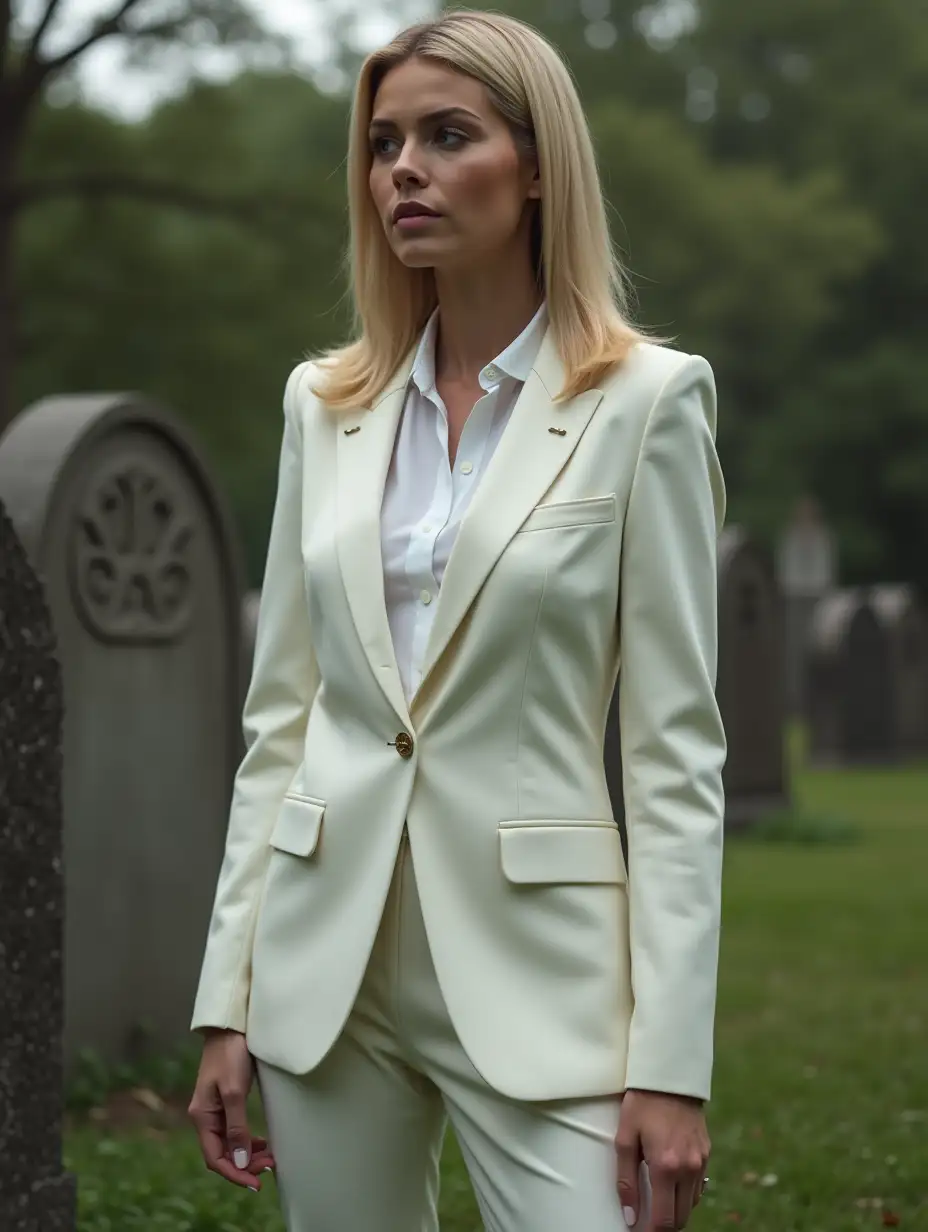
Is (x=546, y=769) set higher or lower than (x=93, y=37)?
lower

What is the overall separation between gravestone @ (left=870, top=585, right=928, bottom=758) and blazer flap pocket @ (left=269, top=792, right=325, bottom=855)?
Answer: 19.3 m

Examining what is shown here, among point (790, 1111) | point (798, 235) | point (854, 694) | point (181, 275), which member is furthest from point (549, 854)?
point (798, 235)

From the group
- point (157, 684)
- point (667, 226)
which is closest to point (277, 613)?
point (157, 684)

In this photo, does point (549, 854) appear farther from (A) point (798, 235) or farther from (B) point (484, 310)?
(A) point (798, 235)

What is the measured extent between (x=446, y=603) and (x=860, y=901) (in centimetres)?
883

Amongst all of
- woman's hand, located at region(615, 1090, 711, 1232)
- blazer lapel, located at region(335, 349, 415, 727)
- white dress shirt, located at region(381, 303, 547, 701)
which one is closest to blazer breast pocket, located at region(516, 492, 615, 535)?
white dress shirt, located at region(381, 303, 547, 701)

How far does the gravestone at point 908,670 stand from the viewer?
21734 mm

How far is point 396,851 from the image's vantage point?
260cm

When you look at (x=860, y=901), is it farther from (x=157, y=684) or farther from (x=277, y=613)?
(x=277, y=613)

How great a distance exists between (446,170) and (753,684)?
1229cm

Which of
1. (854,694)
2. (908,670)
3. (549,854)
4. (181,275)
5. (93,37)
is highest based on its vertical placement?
(93,37)

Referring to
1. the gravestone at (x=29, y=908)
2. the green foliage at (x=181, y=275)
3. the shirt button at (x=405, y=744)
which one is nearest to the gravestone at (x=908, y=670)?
the green foliage at (x=181, y=275)

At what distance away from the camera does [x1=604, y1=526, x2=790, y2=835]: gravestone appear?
1449 cm

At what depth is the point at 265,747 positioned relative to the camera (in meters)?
2.84
